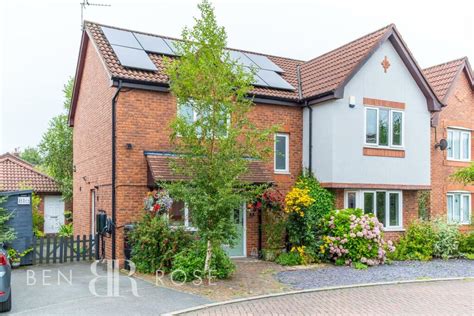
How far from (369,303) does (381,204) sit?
7.62 meters

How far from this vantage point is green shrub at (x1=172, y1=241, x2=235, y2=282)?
35.9 ft

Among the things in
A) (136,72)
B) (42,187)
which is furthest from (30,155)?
(136,72)

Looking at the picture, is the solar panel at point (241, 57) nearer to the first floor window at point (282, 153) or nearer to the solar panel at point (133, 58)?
the first floor window at point (282, 153)

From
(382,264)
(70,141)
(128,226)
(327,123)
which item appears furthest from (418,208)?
(70,141)

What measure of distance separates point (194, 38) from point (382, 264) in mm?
9009

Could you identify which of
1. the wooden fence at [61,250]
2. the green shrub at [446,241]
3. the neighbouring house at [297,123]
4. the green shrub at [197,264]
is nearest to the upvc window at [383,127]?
the neighbouring house at [297,123]

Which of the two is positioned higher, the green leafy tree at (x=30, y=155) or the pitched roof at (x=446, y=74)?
the pitched roof at (x=446, y=74)

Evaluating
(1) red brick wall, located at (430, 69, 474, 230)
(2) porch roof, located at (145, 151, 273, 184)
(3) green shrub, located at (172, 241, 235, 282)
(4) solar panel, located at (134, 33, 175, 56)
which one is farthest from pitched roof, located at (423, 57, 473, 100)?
(3) green shrub, located at (172, 241, 235, 282)

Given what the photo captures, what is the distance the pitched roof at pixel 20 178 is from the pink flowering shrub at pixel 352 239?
55.6 feet

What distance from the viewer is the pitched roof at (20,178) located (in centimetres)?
2462

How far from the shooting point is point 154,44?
16.0 m

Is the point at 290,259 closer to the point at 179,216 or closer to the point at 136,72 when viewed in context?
the point at 179,216

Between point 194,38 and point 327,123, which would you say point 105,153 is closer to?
point 194,38

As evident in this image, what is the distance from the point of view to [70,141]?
26031mm
